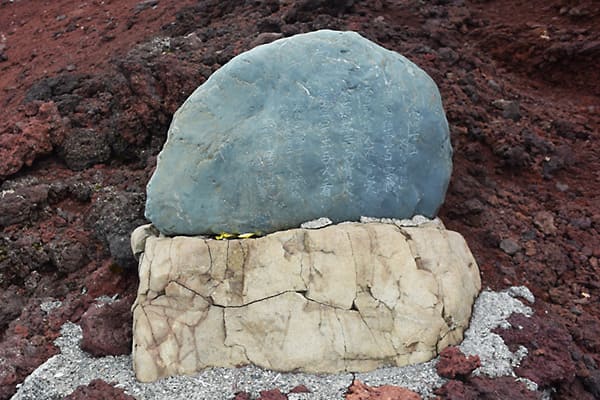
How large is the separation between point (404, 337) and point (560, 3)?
557 centimetres

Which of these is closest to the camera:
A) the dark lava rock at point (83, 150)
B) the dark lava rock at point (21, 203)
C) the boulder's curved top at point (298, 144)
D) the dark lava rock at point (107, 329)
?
the dark lava rock at point (107, 329)

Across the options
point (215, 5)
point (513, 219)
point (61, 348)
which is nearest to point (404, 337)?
point (513, 219)

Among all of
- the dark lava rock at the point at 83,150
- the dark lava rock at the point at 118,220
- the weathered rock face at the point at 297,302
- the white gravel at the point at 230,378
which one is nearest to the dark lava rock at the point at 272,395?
the white gravel at the point at 230,378

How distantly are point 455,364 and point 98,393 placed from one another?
2054 millimetres

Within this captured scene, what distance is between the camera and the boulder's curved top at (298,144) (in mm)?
4168

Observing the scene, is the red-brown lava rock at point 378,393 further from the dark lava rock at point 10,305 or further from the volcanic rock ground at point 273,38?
the dark lava rock at point 10,305

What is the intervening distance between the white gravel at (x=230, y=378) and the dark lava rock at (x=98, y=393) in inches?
2.0

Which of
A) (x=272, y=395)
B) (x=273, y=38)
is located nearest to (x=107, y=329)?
(x=272, y=395)

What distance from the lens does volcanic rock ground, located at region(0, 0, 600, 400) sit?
4258 millimetres

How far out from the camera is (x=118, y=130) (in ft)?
19.2

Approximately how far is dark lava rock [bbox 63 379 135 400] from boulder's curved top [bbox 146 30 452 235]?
1.06 m

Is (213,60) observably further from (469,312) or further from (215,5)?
(469,312)

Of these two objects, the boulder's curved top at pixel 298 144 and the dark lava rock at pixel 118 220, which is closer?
the boulder's curved top at pixel 298 144

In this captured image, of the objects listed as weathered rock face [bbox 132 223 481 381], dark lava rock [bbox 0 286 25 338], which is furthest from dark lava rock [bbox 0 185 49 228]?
weathered rock face [bbox 132 223 481 381]
